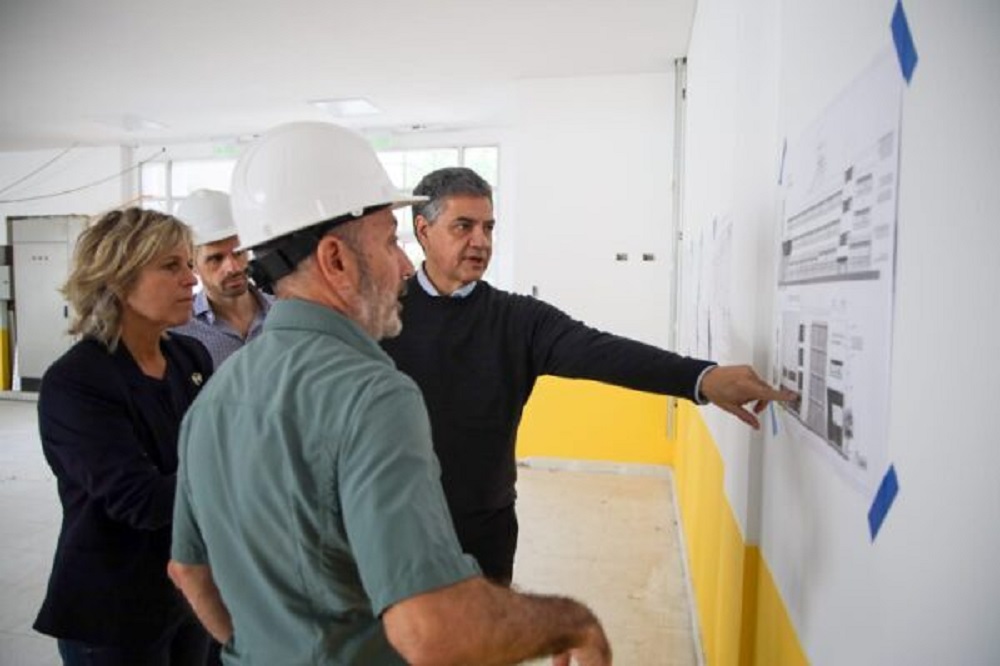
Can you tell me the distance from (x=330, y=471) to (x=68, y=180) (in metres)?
9.42

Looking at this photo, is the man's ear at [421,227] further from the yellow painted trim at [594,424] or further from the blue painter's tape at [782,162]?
the yellow painted trim at [594,424]

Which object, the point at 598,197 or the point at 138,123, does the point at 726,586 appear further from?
the point at 138,123

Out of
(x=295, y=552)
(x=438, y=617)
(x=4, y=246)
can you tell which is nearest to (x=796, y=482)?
(x=438, y=617)

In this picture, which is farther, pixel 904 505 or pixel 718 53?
pixel 718 53

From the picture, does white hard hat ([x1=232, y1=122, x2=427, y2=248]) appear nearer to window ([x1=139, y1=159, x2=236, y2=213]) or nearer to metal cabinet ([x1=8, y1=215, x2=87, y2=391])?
window ([x1=139, y1=159, x2=236, y2=213])

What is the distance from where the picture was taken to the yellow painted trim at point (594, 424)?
5148 mm

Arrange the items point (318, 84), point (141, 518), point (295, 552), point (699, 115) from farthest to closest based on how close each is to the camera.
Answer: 1. point (318, 84)
2. point (699, 115)
3. point (141, 518)
4. point (295, 552)

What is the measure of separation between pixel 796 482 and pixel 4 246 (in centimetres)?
1031

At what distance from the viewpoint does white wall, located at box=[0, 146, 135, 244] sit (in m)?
8.09

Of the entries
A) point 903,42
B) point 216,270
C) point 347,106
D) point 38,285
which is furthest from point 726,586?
point 38,285

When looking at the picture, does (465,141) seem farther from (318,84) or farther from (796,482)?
(796,482)

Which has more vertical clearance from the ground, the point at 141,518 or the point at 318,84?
the point at 318,84

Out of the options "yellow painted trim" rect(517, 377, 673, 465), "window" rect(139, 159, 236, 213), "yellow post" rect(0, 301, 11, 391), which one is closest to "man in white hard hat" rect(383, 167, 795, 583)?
"yellow painted trim" rect(517, 377, 673, 465)

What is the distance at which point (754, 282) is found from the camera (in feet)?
4.78
